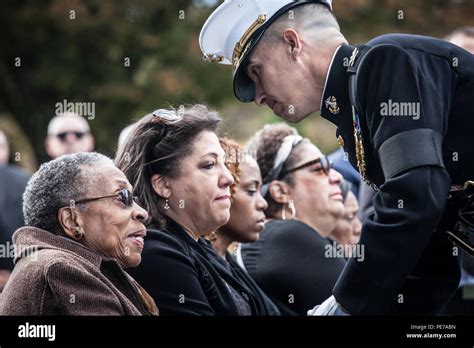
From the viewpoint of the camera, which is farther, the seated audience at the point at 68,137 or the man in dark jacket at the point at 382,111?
the seated audience at the point at 68,137

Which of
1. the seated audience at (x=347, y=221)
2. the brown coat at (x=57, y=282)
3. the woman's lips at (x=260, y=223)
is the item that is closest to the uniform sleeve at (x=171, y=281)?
the brown coat at (x=57, y=282)

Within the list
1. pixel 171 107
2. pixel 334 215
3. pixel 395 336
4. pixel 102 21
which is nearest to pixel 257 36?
pixel 171 107

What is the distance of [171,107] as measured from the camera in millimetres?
4148

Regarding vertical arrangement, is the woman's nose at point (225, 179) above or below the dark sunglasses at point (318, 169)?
below

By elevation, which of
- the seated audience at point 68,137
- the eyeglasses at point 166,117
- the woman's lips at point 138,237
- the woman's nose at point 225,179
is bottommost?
the woman's lips at point 138,237

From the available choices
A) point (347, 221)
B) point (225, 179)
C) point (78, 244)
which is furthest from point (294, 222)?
point (78, 244)

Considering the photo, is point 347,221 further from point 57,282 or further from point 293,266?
point 57,282

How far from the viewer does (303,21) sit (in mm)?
3418

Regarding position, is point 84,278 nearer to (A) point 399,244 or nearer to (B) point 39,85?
(A) point 399,244

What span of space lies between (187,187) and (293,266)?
2.31 feet

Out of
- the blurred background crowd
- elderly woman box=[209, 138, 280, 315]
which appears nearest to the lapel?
elderly woman box=[209, 138, 280, 315]

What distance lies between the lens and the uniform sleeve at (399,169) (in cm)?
302

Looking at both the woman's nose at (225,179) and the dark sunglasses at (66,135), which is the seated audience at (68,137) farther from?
the woman's nose at (225,179)

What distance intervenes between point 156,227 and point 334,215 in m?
1.40
